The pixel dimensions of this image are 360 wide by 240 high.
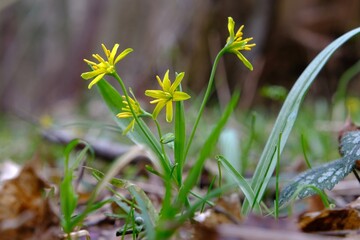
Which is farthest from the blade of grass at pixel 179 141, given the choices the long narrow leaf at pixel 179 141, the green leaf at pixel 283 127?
the green leaf at pixel 283 127

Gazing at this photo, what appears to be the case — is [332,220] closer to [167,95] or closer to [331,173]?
[331,173]

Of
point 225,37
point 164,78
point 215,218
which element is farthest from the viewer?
point 225,37

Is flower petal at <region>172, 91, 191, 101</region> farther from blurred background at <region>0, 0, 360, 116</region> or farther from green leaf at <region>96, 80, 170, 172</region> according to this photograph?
blurred background at <region>0, 0, 360, 116</region>

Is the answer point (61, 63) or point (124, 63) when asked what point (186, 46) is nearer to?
point (124, 63)

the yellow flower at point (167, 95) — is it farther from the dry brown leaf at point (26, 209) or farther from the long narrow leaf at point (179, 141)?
the dry brown leaf at point (26, 209)

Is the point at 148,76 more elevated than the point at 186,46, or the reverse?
the point at 186,46

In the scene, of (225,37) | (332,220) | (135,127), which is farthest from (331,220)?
(225,37)

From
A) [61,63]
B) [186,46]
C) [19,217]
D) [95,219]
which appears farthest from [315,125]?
[61,63]
